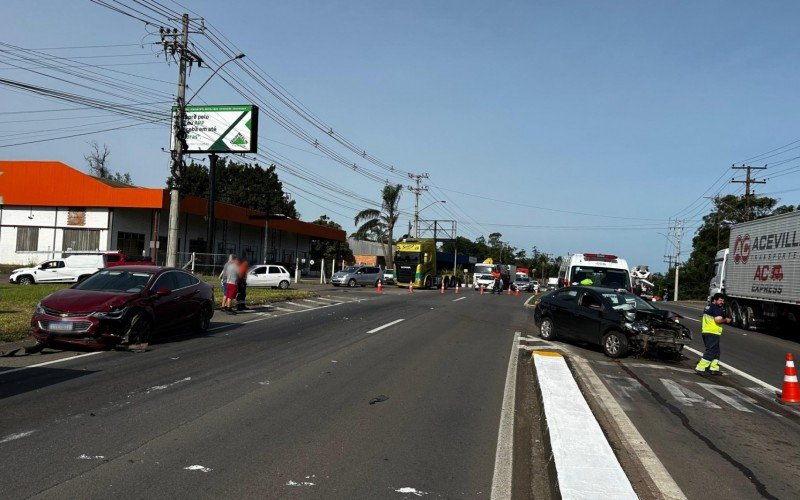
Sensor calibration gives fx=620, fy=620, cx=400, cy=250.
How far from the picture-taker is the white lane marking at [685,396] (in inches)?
348

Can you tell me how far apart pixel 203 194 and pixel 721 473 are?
76.6 metres

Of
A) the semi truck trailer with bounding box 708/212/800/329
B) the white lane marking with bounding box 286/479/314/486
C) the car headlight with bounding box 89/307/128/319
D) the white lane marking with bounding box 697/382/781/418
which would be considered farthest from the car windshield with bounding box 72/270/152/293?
the semi truck trailer with bounding box 708/212/800/329

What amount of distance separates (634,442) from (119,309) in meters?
9.02

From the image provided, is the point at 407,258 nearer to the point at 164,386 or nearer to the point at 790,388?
the point at 790,388

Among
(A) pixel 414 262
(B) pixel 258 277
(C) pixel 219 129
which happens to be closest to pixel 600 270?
(C) pixel 219 129

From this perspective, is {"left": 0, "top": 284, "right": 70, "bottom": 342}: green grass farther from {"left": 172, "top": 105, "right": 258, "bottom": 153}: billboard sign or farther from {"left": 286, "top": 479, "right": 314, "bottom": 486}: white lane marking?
{"left": 172, "top": 105, "right": 258, "bottom": 153}: billboard sign

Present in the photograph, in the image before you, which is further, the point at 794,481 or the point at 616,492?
the point at 794,481

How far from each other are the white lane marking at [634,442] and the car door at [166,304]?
27.1ft

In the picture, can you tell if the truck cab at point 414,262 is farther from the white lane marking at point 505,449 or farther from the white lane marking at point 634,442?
the white lane marking at point 505,449

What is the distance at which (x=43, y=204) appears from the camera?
39312 millimetres

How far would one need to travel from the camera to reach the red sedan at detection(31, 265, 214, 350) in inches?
425

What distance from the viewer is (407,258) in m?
47.2

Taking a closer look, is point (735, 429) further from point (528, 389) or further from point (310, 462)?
point (310, 462)

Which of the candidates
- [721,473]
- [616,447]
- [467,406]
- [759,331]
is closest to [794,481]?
[721,473]
